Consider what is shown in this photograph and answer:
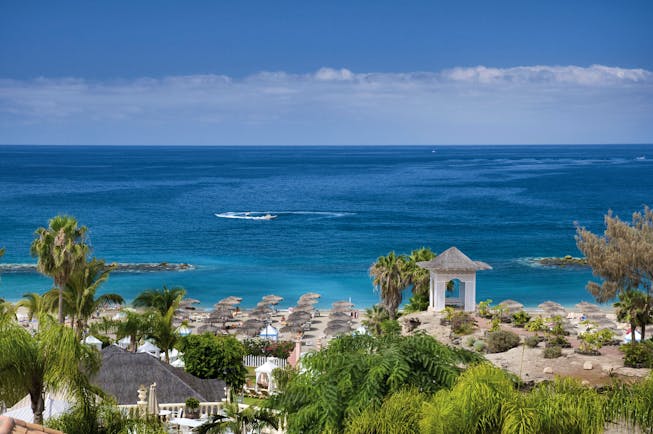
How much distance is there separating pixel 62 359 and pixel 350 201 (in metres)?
105

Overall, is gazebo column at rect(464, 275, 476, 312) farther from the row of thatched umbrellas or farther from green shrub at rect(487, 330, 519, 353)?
green shrub at rect(487, 330, 519, 353)

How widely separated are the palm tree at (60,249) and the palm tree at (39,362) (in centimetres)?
1377

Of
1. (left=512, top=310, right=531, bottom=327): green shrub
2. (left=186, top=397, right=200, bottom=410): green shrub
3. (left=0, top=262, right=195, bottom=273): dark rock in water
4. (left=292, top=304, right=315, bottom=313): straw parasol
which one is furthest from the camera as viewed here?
(left=0, top=262, right=195, bottom=273): dark rock in water

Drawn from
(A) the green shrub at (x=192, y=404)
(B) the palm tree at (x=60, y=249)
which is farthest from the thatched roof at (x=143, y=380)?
(B) the palm tree at (x=60, y=249)

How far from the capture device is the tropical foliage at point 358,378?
1361 centimetres

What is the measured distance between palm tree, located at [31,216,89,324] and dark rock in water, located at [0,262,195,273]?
36329 millimetres

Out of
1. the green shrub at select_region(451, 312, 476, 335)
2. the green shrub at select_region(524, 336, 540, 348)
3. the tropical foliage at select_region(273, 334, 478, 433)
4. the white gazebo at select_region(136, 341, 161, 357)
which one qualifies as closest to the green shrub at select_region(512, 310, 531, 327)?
the green shrub at select_region(451, 312, 476, 335)

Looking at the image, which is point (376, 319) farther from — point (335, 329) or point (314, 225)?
point (314, 225)

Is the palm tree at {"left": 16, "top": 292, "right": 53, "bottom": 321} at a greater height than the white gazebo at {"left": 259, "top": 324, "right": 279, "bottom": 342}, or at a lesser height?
greater

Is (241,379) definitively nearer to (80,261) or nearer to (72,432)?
(80,261)

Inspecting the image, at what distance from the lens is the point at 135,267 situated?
65062mm

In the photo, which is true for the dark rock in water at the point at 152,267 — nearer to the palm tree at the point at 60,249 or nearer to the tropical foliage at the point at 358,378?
the palm tree at the point at 60,249

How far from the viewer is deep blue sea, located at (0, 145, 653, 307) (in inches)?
2314

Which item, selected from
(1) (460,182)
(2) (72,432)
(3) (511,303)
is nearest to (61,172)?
(1) (460,182)
